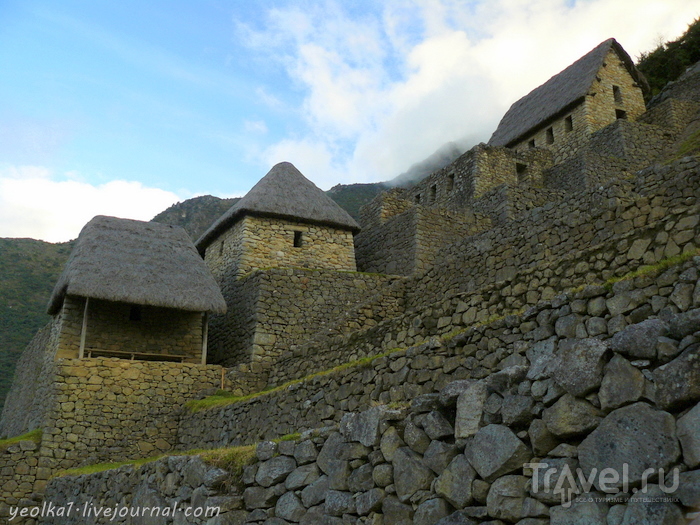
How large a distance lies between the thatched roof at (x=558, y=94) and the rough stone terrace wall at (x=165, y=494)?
2148 centimetres

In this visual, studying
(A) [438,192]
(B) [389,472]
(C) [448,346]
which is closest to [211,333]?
(A) [438,192]

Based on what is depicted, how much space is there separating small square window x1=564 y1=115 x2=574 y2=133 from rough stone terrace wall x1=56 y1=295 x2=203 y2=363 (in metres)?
15.8

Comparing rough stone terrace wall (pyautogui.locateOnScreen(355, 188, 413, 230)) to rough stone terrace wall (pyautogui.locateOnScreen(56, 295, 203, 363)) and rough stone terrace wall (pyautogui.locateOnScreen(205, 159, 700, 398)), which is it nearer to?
rough stone terrace wall (pyautogui.locateOnScreen(56, 295, 203, 363))

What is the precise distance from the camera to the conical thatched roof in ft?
59.7

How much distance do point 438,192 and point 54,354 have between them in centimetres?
1425

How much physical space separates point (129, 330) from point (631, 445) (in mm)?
14926

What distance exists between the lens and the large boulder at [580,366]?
3125 mm

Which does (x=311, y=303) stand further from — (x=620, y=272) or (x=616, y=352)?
(x=616, y=352)

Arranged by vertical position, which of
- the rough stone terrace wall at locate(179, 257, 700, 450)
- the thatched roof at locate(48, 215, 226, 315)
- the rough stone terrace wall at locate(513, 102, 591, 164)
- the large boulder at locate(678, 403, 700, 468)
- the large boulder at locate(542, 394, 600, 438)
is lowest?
the large boulder at locate(678, 403, 700, 468)

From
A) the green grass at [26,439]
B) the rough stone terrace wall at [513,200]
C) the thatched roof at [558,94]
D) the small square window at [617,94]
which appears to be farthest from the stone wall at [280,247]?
the small square window at [617,94]

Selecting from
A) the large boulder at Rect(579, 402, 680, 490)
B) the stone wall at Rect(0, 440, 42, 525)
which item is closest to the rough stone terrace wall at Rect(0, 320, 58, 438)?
the stone wall at Rect(0, 440, 42, 525)

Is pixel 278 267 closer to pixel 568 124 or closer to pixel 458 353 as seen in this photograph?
pixel 458 353

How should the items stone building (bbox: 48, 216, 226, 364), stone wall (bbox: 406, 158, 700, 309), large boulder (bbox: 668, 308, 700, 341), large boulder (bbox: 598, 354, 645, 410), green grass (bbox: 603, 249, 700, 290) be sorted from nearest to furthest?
large boulder (bbox: 668, 308, 700, 341) < large boulder (bbox: 598, 354, 645, 410) < green grass (bbox: 603, 249, 700, 290) < stone wall (bbox: 406, 158, 700, 309) < stone building (bbox: 48, 216, 226, 364)

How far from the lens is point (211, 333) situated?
18.0 m
